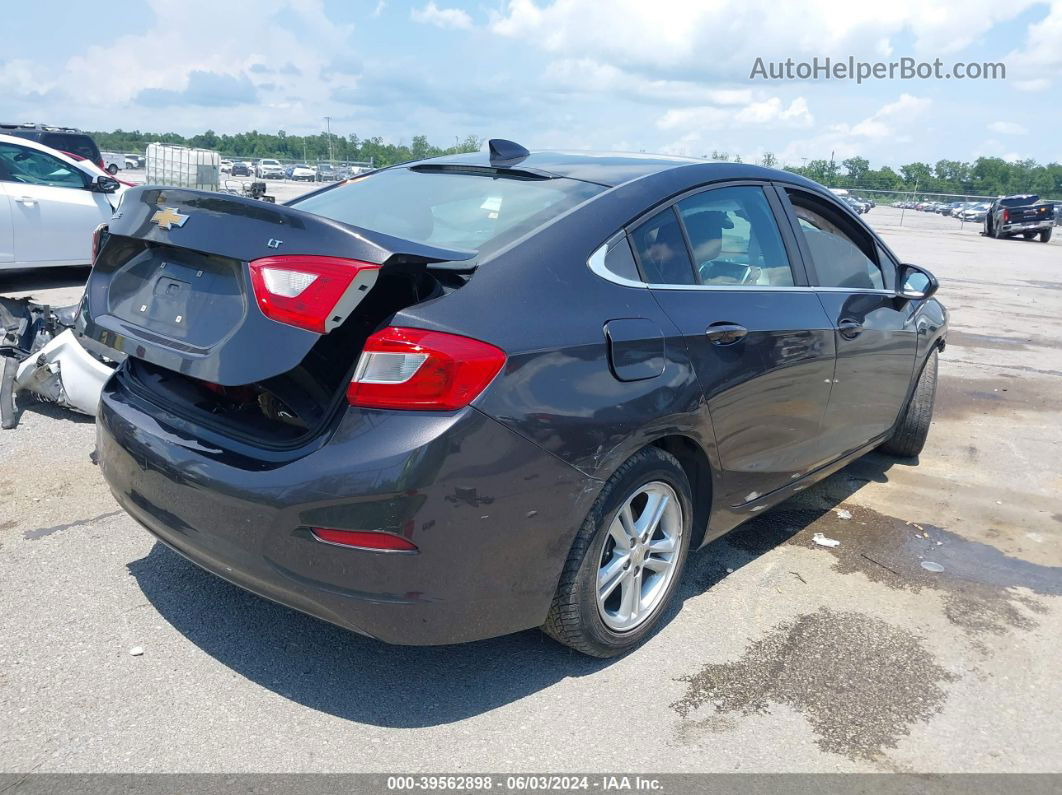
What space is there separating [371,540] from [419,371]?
0.48m

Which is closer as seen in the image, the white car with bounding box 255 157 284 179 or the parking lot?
the parking lot

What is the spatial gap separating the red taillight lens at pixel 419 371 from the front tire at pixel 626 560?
63 centimetres

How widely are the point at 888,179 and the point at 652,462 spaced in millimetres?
63285

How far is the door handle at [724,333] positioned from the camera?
312cm

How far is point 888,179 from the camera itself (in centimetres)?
5956

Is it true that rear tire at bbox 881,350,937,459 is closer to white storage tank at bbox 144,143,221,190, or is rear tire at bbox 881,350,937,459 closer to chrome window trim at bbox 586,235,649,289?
chrome window trim at bbox 586,235,649,289

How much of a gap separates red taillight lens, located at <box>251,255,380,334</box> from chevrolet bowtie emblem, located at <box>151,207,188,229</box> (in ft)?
1.71

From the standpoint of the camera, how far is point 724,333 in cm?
318

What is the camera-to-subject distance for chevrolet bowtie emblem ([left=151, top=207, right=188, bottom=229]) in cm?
278

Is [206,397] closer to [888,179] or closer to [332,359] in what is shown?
[332,359]

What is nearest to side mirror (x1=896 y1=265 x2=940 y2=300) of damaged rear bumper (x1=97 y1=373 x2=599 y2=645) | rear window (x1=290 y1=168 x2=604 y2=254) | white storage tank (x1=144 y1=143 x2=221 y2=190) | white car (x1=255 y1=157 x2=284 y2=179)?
rear window (x1=290 y1=168 x2=604 y2=254)

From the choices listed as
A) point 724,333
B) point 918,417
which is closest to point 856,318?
point 724,333

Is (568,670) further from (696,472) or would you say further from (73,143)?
(73,143)

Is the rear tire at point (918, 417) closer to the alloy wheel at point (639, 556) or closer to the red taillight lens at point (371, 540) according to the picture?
the alloy wheel at point (639, 556)
